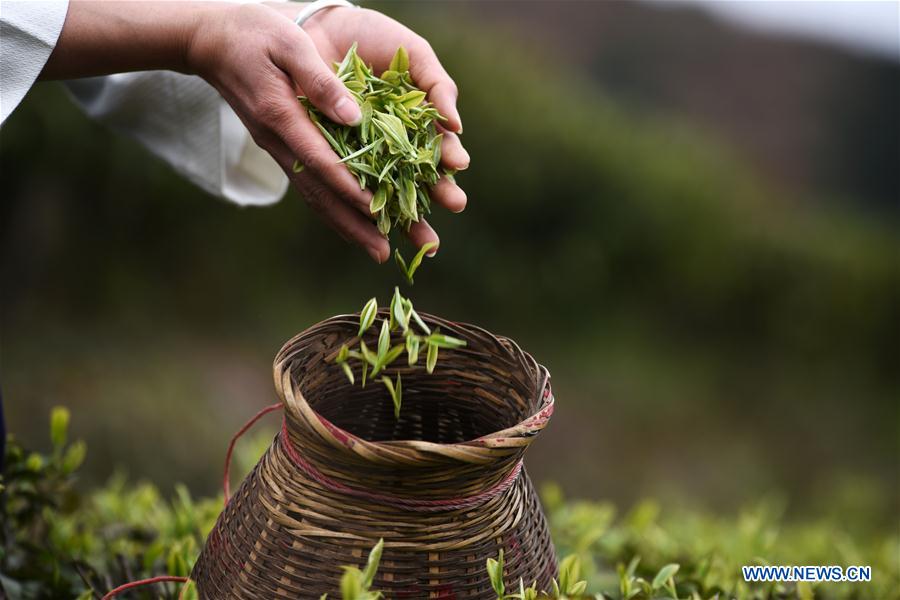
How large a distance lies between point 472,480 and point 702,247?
3.37m

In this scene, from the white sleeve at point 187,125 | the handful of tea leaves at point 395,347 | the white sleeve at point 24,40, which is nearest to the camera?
the handful of tea leaves at point 395,347

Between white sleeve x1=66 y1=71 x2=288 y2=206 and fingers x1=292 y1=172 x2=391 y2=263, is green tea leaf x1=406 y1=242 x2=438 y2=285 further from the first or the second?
white sleeve x1=66 y1=71 x2=288 y2=206

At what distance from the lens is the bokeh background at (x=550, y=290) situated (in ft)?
10.7

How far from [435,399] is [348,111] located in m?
0.45

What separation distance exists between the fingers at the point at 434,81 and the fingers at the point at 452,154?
3 centimetres

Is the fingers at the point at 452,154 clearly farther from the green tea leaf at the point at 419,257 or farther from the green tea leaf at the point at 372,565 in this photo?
the green tea leaf at the point at 372,565

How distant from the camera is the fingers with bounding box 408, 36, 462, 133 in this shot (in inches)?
52.5

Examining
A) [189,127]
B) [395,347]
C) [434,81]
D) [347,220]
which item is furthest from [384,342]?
[189,127]

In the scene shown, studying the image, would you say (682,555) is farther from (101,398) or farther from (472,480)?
(101,398)

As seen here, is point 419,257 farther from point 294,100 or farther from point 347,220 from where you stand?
point 294,100

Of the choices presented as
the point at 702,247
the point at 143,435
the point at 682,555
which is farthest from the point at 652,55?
the point at 682,555

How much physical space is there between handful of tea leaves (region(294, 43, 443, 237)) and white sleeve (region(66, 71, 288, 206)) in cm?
42

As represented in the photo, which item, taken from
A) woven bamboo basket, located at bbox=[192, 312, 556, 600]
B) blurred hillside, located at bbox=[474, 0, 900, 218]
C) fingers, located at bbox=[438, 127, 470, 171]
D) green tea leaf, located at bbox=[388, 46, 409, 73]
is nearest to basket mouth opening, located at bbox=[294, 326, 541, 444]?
woven bamboo basket, located at bbox=[192, 312, 556, 600]

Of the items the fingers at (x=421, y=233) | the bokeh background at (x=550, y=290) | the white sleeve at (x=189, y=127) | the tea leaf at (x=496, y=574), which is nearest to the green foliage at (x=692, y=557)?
the tea leaf at (x=496, y=574)
